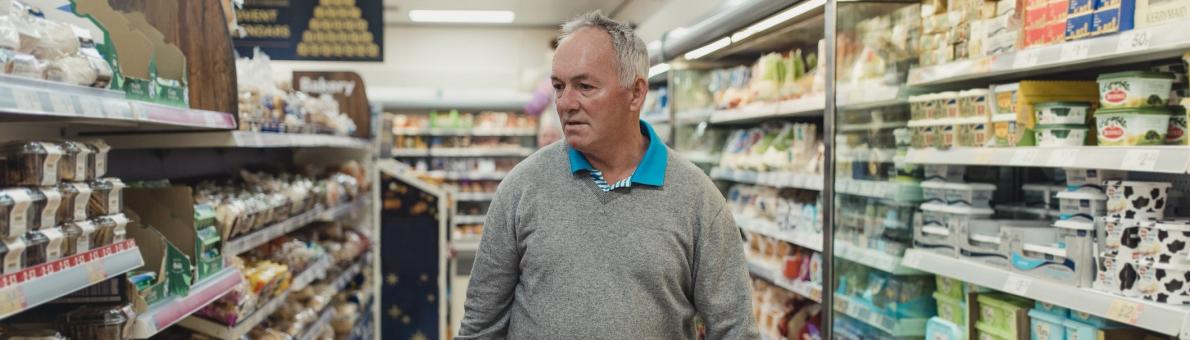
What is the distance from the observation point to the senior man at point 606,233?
5.81 ft

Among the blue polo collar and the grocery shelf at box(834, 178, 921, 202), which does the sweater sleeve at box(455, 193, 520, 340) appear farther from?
the grocery shelf at box(834, 178, 921, 202)

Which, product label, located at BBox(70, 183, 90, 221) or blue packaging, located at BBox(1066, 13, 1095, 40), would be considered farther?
blue packaging, located at BBox(1066, 13, 1095, 40)

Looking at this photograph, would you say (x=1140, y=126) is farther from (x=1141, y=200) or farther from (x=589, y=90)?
(x=589, y=90)

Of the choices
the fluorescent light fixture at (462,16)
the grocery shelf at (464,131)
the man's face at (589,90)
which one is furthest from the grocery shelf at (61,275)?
the grocery shelf at (464,131)

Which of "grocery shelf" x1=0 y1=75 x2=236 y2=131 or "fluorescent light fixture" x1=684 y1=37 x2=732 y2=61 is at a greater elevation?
Result: "fluorescent light fixture" x1=684 y1=37 x2=732 y2=61

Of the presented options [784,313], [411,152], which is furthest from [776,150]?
[411,152]

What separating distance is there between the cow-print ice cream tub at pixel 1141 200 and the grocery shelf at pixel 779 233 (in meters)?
1.38

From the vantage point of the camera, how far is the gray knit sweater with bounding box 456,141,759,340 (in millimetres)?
1777

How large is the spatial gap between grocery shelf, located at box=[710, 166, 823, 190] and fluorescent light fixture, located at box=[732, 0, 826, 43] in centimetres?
65

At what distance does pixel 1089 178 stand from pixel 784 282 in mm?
1735

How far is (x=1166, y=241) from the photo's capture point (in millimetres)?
2061

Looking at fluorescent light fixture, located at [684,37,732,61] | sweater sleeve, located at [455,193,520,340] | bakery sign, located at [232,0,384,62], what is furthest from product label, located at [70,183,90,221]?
bakery sign, located at [232,0,384,62]

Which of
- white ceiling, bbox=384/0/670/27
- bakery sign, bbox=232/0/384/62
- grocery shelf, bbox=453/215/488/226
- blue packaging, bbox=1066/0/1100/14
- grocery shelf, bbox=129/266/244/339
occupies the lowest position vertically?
grocery shelf, bbox=453/215/488/226

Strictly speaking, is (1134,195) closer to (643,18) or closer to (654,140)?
(654,140)
